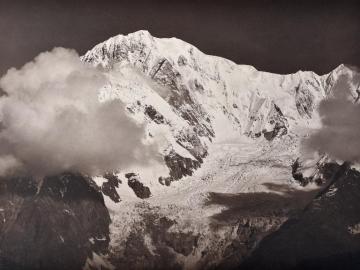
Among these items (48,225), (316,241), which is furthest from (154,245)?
(316,241)

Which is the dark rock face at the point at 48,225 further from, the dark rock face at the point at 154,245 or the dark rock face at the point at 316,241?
the dark rock face at the point at 316,241

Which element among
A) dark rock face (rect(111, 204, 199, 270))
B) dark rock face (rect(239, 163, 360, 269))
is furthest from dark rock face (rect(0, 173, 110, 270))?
dark rock face (rect(239, 163, 360, 269))

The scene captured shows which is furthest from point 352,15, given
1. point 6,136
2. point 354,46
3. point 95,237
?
point 95,237

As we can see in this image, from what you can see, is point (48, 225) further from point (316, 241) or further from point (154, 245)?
point (316, 241)

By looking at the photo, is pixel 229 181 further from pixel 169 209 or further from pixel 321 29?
pixel 321 29

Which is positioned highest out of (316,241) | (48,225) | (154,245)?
(316,241)
